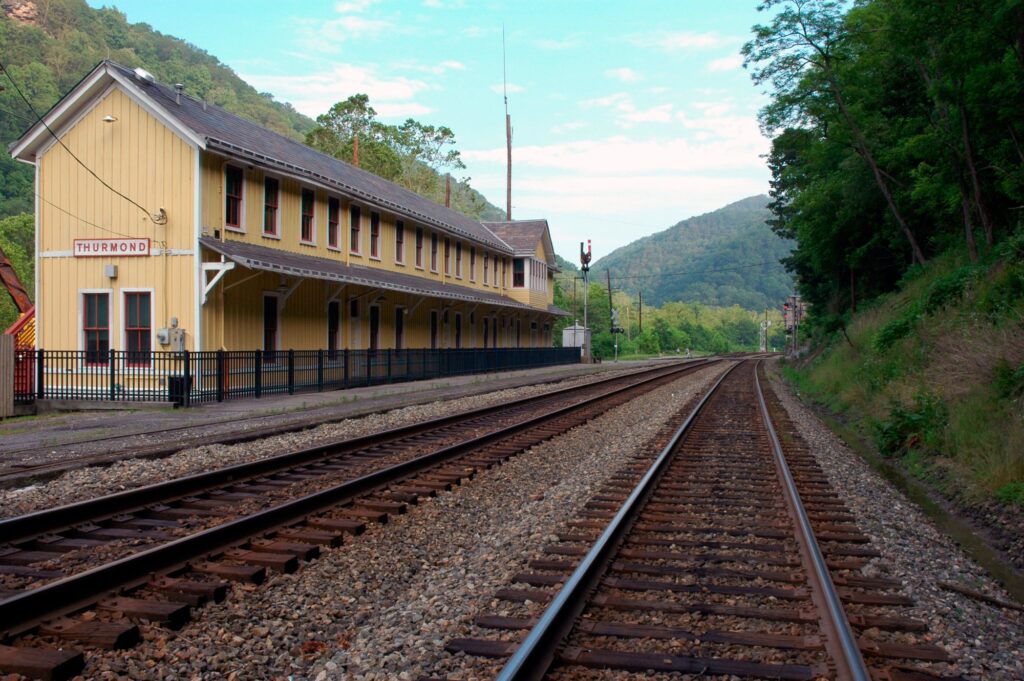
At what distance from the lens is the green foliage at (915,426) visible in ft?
37.1

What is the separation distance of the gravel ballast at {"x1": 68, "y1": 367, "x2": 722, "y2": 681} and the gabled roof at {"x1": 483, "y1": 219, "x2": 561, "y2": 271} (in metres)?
39.2

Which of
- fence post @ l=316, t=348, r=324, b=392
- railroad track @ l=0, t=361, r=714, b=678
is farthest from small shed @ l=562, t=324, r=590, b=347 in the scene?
railroad track @ l=0, t=361, r=714, b=678

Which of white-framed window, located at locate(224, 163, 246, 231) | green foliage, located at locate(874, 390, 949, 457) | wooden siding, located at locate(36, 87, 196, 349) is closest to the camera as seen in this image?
green foliage, located at locate(874, 390, 949, 457)

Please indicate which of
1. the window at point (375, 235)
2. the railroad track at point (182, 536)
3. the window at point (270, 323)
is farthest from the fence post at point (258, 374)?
the window at point (375, 235)

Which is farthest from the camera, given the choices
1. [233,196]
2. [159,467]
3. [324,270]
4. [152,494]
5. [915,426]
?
[324,270]

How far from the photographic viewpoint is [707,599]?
490 centimetres

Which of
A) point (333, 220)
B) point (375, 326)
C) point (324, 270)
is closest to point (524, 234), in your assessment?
point (375, 326)

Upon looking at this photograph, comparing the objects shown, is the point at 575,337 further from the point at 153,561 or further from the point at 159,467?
the point at 153,561

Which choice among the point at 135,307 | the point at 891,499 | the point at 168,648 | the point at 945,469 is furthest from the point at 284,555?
→ the point at 135,307

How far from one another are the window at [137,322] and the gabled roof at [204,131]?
4.47m

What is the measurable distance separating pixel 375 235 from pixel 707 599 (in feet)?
85.0

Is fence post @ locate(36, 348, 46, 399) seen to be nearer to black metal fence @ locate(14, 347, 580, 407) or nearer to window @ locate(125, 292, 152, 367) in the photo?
black metal fence @ locate(14, 347, 580, 407)

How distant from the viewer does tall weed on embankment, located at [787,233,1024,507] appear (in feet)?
29.3

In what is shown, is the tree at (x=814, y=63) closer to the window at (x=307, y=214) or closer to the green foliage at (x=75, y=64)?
the window at (x=307, y=214)
